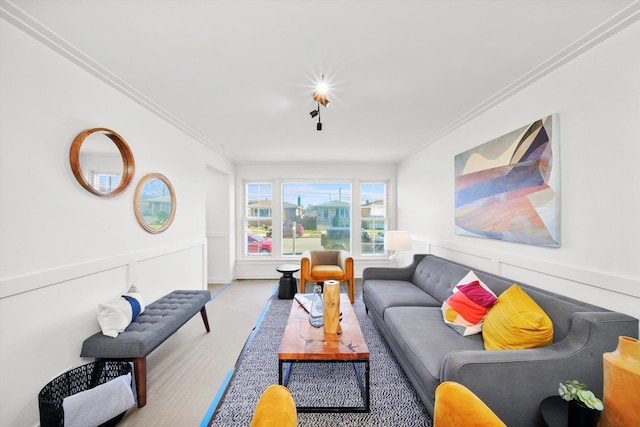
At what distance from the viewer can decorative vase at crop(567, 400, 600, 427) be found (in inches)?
44.4

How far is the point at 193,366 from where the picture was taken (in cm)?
239

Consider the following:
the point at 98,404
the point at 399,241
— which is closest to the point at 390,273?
the point at 399,241

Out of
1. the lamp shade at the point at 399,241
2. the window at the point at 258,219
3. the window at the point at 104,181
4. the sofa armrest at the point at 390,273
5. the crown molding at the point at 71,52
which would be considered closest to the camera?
the crown molding at the point at 71,52

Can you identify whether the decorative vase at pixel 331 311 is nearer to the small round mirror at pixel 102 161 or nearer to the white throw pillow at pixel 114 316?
the white throw pillow at pixel 114 316

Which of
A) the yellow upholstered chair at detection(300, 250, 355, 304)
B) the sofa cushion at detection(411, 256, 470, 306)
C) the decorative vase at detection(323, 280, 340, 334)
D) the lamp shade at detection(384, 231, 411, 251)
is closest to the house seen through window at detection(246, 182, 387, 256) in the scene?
the yellow upholstered chair at detection(300, 250, 355, 304)

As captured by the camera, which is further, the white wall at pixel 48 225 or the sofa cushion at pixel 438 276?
the sofa cushion at pixel 438 276

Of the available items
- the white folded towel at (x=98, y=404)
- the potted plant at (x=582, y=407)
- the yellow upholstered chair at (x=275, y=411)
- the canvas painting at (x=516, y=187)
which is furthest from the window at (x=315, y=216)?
the yellow upholstered chair at (x=275, y=411)

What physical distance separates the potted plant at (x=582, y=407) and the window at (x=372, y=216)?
180 inches

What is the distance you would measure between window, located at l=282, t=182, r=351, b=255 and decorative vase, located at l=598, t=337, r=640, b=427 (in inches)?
181

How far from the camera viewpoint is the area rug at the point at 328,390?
1749 mm

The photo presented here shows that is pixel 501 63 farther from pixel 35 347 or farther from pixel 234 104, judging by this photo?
pixel 35 347

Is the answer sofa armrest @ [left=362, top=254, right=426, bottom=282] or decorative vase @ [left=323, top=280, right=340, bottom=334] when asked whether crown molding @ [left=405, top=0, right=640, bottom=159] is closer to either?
sofa armrest @ [left=362, top=254, right=426, bottom=282]

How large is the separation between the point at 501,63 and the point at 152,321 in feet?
11.1

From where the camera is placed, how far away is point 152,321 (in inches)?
86.8
